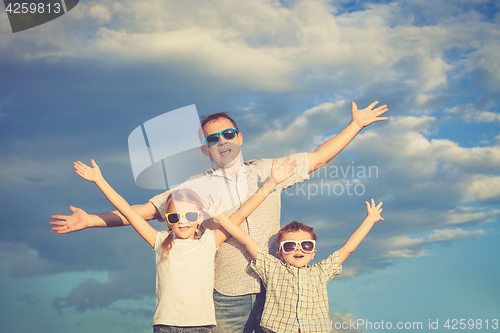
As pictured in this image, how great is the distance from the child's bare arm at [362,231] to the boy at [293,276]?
0.05ft

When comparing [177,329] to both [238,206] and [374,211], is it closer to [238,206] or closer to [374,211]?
[238,206]

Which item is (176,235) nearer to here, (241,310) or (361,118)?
(241,310)

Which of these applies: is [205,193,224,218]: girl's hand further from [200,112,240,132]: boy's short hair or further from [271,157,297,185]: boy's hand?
[200,112,240,132]: boy's short hair

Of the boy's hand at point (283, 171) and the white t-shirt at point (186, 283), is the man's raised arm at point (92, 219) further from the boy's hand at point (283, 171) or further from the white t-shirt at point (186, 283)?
the boy's hand at point (283, 171)

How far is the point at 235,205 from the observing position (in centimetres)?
663

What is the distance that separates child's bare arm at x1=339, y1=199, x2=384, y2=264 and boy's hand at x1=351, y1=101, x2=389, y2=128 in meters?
1.42

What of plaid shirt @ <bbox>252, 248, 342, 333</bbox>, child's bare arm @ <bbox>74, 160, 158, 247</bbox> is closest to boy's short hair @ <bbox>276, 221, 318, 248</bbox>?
plaid shirt @ <bbox>252, 248, 342, 333</bbox>

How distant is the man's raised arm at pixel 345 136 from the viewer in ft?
22.7

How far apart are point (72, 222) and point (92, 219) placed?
32 cm

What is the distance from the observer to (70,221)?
22.1ft

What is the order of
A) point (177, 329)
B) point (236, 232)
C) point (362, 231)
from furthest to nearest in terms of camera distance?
point (362, 231)
point (236, 232)
point (177, 329)

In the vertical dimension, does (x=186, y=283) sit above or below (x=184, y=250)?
below

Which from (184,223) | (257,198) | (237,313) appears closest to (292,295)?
(237,313)

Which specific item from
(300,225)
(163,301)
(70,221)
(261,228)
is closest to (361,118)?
(300,225)
